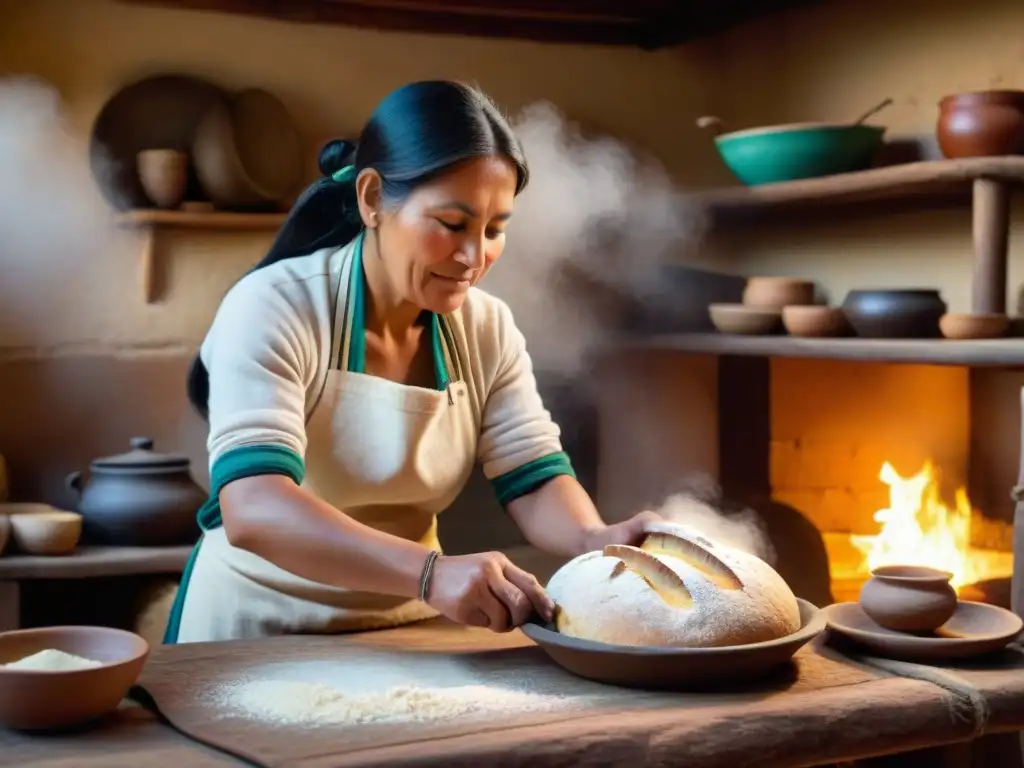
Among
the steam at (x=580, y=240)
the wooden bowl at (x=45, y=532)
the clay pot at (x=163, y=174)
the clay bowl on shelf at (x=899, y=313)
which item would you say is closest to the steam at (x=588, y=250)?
the steam at (x=580, y=240)

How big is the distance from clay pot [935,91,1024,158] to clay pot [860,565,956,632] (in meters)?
1.67

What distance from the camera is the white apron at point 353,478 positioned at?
2.14 m

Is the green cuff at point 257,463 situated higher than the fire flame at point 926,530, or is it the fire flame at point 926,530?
the green cuff at point 257,463

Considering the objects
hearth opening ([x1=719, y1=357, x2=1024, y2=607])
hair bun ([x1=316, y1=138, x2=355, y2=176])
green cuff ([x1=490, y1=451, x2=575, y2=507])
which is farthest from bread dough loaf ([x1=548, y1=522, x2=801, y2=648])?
hearth opening ([x1=719, y1=357, x2=1024, y2=607])

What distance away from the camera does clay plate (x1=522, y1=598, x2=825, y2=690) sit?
1612mm

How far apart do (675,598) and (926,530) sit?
2.46m

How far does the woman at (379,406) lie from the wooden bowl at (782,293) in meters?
1.60

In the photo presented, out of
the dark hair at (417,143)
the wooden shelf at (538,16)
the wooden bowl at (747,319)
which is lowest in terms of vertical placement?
the wooden bowl at (747,319)

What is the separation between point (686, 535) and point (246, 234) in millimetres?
2491

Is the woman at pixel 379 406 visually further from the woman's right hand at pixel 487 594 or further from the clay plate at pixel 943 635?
the clay plate at pixel 943 635

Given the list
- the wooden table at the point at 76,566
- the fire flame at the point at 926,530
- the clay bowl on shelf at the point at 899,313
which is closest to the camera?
the clay bowl on shelf at the point at 899,313

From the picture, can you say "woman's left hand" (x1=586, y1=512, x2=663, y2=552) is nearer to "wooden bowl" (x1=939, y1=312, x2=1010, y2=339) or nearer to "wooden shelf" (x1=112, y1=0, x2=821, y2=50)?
"wooden bowl" (x1=939, y1=312, x2=1010, y2=339)

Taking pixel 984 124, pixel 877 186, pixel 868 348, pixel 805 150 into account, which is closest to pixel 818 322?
pixel 868 348

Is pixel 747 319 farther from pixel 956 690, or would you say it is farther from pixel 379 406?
pixel 956 690
